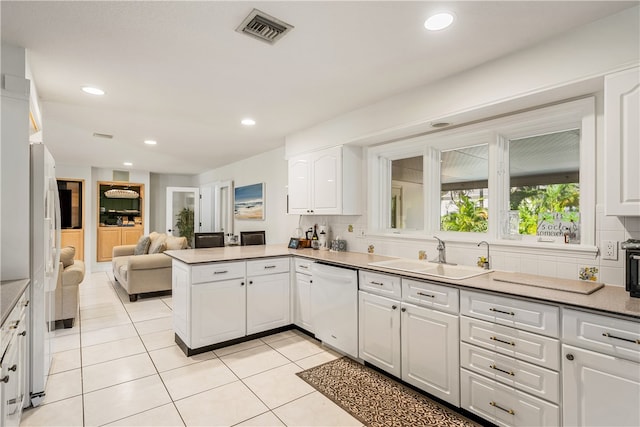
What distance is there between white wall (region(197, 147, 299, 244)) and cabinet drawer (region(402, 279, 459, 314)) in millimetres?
2616

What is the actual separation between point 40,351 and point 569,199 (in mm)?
3920

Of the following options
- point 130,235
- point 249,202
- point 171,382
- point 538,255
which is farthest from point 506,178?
point 130,235

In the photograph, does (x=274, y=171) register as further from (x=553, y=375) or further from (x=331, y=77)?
(x=553, y=375)

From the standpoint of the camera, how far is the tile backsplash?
Result: 2002mm

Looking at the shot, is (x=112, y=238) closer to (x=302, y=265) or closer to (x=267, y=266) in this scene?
(x=267, y=266)

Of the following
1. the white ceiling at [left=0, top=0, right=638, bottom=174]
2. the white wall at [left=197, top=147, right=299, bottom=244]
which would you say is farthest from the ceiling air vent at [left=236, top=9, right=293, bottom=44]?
the white wall at [left=197, top=147, right=299, bottom=244]

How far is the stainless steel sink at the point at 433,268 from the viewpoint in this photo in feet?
8.09

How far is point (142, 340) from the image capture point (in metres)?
3.40

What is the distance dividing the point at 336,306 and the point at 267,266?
87cm

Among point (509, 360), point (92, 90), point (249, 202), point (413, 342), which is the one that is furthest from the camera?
point (249, 202)

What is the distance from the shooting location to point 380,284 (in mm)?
2660

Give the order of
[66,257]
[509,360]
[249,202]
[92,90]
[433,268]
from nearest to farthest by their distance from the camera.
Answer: [509,360], [433,268], [92,90], [66,257], [249,202]

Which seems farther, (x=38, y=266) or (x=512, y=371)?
(x=38, y=266)

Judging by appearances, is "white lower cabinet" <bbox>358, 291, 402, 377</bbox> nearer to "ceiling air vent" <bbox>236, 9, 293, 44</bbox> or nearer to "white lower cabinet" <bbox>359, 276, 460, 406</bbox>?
"white lower cabinet" <bbox>359, 276, 460, 406</bbox>
